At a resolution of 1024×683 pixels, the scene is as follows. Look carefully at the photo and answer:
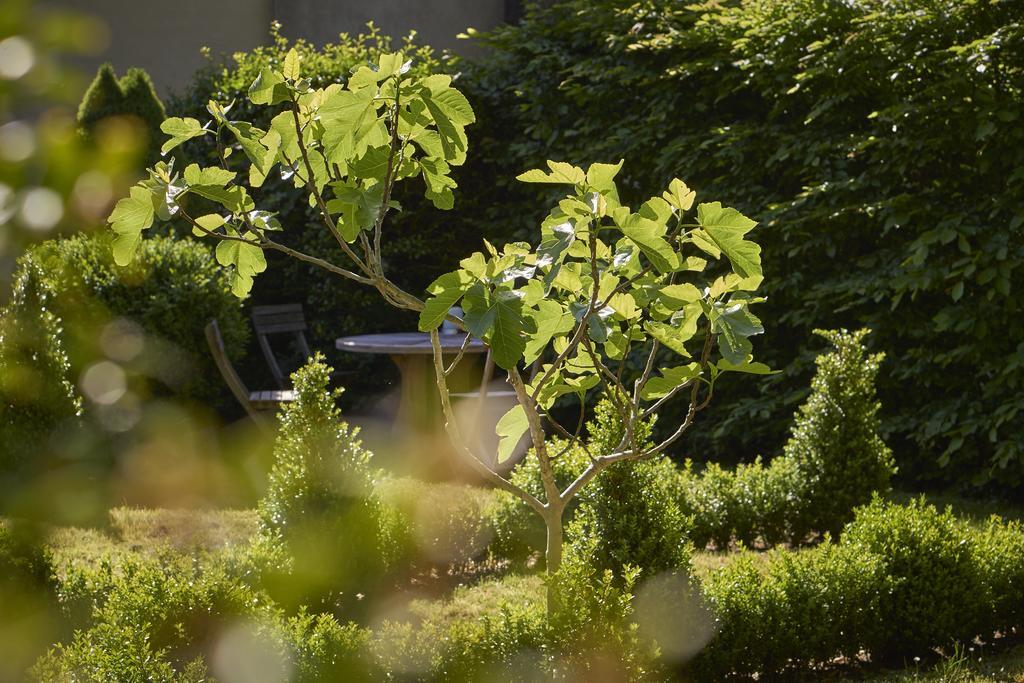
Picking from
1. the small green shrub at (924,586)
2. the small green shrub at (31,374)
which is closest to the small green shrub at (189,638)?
the small green shrub at (31,374)

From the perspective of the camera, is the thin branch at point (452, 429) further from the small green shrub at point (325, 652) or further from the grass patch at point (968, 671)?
the grass patch at point (968, 671)

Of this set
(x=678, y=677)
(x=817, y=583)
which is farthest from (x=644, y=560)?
(x=817, y=583)

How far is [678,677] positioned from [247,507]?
11.9ft

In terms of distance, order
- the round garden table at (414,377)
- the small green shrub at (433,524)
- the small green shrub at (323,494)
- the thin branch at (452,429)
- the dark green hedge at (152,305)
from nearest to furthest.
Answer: the thin branch at (452,429), the small green shrub at (323,494), the small green shrub at (433,524), the dark green hedge at (152,305), the round garden table at (414,377)

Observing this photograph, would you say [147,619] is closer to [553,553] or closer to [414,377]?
[553,553]

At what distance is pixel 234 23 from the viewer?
1441cm

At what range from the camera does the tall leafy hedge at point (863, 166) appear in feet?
19.9

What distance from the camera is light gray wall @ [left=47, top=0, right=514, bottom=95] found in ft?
44.9

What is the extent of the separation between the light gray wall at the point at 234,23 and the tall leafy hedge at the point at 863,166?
708 cm

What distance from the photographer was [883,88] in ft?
21.8

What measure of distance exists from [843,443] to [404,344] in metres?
3.36

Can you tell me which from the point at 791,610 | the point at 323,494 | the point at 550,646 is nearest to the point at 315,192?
the point at 550,646

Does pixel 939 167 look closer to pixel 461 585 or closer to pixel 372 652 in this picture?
pixel 461 585

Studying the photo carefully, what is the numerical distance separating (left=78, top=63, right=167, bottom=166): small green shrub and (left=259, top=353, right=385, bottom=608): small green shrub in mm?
5217
